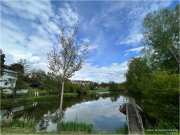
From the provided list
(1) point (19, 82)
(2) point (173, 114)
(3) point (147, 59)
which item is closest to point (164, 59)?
(3) point (147, 59)

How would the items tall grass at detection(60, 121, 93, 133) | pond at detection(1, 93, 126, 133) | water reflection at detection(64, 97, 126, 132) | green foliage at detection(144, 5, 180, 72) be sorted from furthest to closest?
green foliage at detection(144, 5, 180, 72) → water reflection at detection(64, 97, 126, 132) → pond at detection(1, 93, 126, 133) → tall grass at detection(60, 121, 93, 133)

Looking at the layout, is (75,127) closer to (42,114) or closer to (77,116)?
(77,116)

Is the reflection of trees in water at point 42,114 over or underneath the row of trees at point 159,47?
underneath

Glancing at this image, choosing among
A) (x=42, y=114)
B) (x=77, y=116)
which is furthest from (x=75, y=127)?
(x=42, y=114)

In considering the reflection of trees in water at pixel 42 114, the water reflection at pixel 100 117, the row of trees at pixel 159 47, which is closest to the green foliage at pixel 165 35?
the row of trees at pixel 159 47

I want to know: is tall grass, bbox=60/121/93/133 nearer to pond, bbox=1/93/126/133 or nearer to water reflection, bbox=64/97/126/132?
pond, bbox=1/93/126/133

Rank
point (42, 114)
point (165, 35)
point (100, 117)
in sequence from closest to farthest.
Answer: point (165, 35), point (100, 117), point (42, 114)

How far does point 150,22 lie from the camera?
90.5 ft

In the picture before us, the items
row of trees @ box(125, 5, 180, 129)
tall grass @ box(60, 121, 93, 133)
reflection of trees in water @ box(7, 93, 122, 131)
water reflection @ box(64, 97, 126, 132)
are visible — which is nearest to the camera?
tall grass @ box(60, 121, 93, 133)

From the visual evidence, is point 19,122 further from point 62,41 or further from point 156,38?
point 156,38

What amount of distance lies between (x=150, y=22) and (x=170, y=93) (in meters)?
14.5

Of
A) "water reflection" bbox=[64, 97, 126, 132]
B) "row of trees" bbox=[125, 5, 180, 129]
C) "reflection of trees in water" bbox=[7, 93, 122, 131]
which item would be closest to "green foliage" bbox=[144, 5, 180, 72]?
"row of trees" bbox=[125, 5, 180, 129]

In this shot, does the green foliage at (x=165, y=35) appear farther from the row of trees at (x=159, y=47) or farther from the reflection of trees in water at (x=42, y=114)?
the reflection of trees in water at (x=42, y=114)

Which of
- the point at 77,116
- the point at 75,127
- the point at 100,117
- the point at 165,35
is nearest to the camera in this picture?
the point at 75,127
